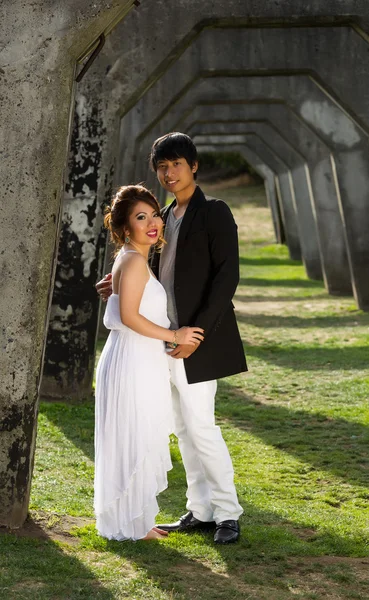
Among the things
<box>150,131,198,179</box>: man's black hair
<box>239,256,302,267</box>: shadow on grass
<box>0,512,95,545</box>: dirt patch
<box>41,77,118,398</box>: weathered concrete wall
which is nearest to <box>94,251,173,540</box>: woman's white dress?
<box>0,512,95,545</box>: dirt patch

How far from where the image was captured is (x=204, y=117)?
965 inches

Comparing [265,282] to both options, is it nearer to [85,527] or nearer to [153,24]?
[153,24]

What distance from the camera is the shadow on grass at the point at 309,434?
344 inches

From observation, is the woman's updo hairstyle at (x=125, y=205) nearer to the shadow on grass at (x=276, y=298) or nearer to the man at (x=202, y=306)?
the man at (x=202, y=306)

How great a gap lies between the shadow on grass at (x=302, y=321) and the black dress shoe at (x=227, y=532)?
43.3 feet

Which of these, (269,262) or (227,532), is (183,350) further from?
(269,262)

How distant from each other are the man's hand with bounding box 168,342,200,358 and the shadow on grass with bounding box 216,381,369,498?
2348 millimetres

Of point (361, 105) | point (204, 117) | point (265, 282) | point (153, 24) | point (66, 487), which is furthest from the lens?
point (265, 282)

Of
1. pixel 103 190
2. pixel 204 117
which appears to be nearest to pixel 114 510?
pixel 103 190

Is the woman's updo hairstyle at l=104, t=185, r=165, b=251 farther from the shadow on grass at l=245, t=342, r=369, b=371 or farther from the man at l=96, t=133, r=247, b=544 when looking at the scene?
the shadow on grass at l=245, t=342, r=369, b=371

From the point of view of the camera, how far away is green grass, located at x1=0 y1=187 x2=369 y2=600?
548 cm

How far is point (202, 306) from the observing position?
20.4 feet

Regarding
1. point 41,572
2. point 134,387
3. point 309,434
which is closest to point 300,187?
point 309,434

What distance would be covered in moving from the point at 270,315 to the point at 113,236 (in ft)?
50.7
